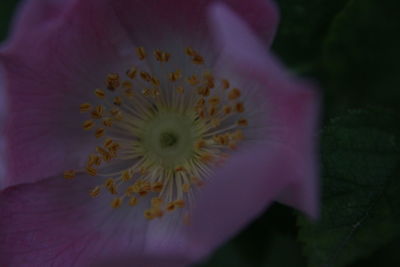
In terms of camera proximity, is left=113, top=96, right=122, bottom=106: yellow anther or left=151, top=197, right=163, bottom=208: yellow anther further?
left=113, top=96, right=122, bottom=106: yellow anther

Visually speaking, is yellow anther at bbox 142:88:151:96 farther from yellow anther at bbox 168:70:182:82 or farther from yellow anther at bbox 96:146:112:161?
yellow anther at bbox 96:146:112:161

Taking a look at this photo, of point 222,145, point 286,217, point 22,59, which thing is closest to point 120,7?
point 22,59

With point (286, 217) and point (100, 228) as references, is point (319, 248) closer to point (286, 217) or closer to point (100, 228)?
point (286, 217)

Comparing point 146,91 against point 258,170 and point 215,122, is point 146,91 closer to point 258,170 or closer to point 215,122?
point 215,122

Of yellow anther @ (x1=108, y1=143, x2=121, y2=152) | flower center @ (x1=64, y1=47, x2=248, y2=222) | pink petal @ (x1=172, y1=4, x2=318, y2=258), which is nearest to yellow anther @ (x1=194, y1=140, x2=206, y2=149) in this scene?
flower center @ (x1=64, y1=47, x2=248, y2=222)

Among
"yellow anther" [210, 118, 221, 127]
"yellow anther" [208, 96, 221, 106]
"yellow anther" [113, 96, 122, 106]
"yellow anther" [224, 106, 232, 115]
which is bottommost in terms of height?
"yellow anther" [210, 118, 221, 127]

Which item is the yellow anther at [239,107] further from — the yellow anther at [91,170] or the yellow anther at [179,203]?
the yellow anther at [91,170]

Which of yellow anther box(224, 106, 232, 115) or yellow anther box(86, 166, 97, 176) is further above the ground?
yellow anther box(86, 166, 97, 176)
